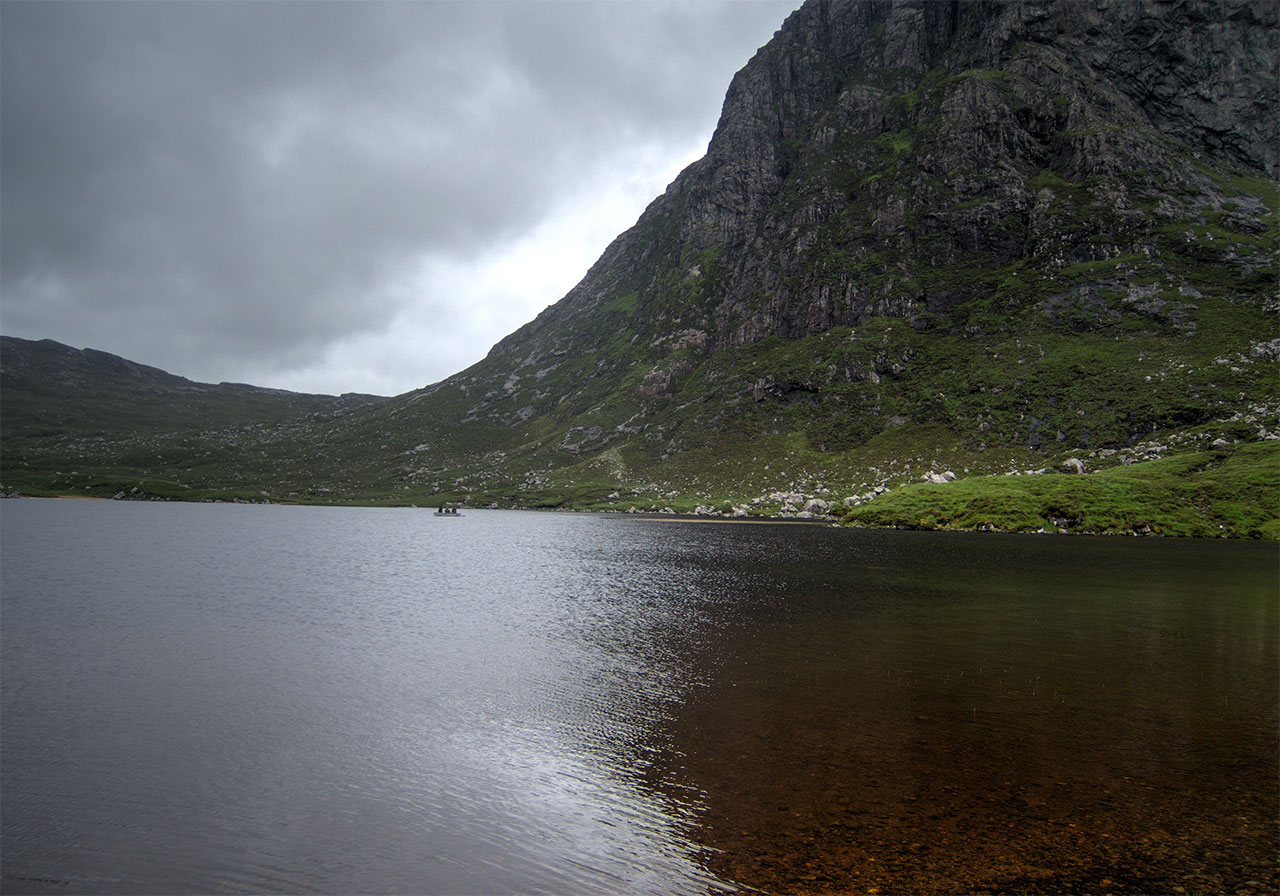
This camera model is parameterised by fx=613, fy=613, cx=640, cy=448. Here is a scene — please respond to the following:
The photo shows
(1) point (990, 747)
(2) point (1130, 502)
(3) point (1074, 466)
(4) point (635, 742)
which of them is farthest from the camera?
(3) point (1074, 466)

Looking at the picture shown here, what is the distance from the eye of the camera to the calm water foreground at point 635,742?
1288cm

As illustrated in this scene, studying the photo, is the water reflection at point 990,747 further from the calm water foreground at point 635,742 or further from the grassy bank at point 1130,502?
the grassy bank at point 1130,502

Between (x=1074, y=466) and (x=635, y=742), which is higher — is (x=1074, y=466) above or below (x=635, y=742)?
above

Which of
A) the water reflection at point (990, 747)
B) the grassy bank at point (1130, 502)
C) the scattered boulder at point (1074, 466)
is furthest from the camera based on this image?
the scattered boulder at point (1074, 466)

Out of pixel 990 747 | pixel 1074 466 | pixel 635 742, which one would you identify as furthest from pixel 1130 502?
pixel 635 742

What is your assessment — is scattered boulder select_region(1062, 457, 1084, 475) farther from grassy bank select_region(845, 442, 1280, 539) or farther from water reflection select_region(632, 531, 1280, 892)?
water reflection select_region(632, 531, 1280, 892)

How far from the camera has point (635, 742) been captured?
65.3 feet

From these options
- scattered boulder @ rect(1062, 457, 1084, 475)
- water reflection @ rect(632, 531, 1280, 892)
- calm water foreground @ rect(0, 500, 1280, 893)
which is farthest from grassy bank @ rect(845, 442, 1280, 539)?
water reflection @ rect(632, 531, 1280, 892)

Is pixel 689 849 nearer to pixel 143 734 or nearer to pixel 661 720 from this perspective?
pixel 661 720

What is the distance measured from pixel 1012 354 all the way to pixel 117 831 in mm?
206287

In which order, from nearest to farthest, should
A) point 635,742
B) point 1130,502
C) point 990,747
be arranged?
point 990,747
point 635,742
point 1130,502

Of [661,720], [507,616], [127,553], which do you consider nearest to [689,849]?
[661,720]

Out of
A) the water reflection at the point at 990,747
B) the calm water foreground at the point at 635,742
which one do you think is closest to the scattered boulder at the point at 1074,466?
the calm water foreground at the point at 635,742

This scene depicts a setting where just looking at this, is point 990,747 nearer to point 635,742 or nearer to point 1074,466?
point 635,742
